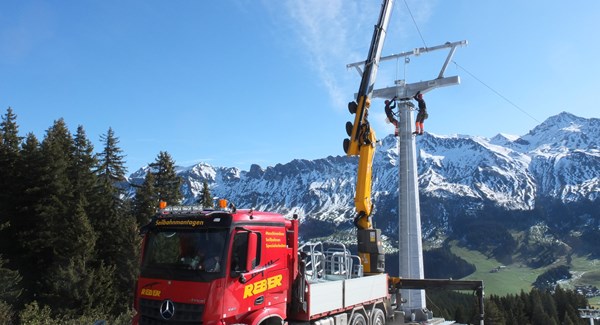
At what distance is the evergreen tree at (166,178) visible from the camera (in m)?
47.1

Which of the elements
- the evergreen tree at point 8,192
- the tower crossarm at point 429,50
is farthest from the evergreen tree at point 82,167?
the tower crossarm at point 429,50

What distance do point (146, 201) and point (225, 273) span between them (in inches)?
1464

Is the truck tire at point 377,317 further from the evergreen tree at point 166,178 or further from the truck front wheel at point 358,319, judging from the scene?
the evergreen tree at point 166,178

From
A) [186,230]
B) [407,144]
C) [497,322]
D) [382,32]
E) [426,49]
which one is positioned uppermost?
[426,49]

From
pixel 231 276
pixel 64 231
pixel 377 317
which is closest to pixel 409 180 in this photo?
pixel 377 317

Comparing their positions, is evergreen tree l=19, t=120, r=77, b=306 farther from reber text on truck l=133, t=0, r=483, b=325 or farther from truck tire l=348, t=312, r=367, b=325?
truck tire l=348, t=312, r=367, b=325

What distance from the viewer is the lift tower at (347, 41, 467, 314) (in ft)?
72.6

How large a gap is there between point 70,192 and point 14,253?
6385 mm

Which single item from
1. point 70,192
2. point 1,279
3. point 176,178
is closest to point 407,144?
point 1,279

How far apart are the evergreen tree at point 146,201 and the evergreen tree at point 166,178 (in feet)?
4.79

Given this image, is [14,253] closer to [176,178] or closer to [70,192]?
[70,192]

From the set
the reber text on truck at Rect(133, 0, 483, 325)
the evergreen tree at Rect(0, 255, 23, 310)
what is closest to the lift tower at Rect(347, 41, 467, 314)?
the reber text on truck at Rect(133, 0, 483, 325)

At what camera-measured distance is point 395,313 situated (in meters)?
16.8

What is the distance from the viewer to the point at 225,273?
10344 mm
